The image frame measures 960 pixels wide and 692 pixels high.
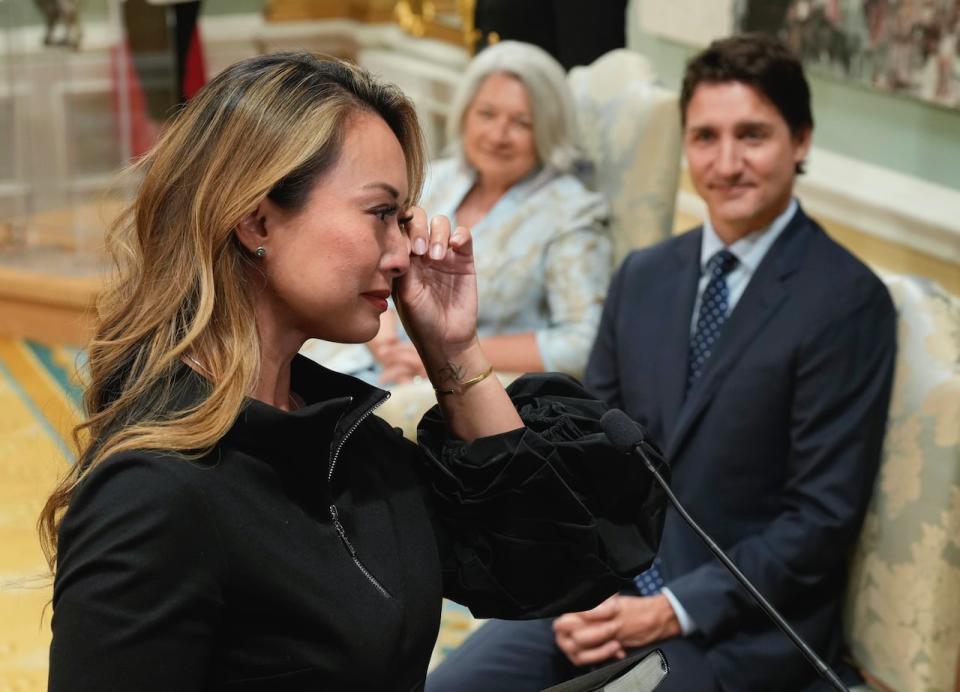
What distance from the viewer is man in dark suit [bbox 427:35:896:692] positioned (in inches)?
80.4

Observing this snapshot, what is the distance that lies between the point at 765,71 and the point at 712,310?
42 centimetres

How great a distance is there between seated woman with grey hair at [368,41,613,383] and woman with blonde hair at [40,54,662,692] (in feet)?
4.48

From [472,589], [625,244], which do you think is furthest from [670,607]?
[625,244]

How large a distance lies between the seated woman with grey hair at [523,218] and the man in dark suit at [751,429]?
23.7 inches

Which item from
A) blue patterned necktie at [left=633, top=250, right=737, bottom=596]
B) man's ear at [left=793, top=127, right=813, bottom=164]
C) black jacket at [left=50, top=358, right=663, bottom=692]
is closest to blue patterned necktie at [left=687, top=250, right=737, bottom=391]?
blue patterned necktie at [left=633, top=250, right=737, bottom=596]

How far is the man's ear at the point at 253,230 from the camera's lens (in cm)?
134

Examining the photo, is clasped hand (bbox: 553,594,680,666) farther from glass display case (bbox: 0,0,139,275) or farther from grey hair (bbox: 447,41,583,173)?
glass display case (bbox: 0,0,139,275)

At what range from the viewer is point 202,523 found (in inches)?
48.9

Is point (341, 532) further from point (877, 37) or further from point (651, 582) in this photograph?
point (877, 37)

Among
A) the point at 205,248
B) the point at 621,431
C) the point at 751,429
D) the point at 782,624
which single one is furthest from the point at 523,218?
the point at 782,624

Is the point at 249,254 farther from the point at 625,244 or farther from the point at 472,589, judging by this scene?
the point at 625,244

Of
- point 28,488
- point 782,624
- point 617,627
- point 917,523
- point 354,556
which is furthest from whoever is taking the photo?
point 28,488

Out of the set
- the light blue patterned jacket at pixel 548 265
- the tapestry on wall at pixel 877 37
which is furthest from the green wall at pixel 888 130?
the light blue patterned jacket at pixel 548 265

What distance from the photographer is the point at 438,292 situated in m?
1.62
